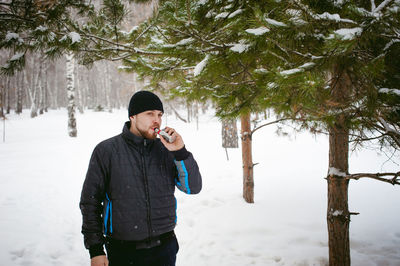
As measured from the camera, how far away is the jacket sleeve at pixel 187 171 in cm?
179

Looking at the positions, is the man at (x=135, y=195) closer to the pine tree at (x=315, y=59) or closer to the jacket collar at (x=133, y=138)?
the jacket collar at (x=133, y=138)

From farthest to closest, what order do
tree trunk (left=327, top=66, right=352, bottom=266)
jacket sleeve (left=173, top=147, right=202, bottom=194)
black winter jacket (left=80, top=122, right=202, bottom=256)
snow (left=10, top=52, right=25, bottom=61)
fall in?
1. tree trunk (left=327, top=66, right=352, bottom=266)
2. snow (left=10, top=52, right=25, bottom=61)
3. jacket sleeve (left=173, top=147, right=202, bottom=194)
4. black winter jacket (left=80, top=122, right=202, bottom=256)

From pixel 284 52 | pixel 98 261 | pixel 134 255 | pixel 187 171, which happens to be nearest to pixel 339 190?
pixel 284 52

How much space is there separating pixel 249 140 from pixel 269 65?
2322mm

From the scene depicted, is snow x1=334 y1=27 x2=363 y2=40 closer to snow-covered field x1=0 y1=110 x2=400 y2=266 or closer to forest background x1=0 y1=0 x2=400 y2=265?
forest background x1=0 y1=0 x2=400 y2=265

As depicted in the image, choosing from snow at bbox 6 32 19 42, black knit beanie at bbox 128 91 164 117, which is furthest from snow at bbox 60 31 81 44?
black knit beanie at bbox 128 91 164 117

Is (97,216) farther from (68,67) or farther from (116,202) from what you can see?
(68,67)

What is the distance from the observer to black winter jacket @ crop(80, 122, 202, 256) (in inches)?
65.7

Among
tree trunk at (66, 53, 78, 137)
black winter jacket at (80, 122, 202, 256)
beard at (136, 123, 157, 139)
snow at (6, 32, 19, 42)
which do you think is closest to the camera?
black winter jacket at (80, 122, 202, 256)

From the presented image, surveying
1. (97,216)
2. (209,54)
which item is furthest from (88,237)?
(209,54)

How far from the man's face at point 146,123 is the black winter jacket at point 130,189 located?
0.07m

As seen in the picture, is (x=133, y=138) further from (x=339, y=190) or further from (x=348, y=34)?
(x=339, y=190)

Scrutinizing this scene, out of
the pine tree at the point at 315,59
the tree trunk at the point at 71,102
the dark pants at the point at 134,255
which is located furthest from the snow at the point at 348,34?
the tree trunk at the point at 71,102

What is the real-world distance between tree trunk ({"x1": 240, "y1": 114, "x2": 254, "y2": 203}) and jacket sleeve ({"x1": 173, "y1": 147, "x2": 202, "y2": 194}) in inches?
117
